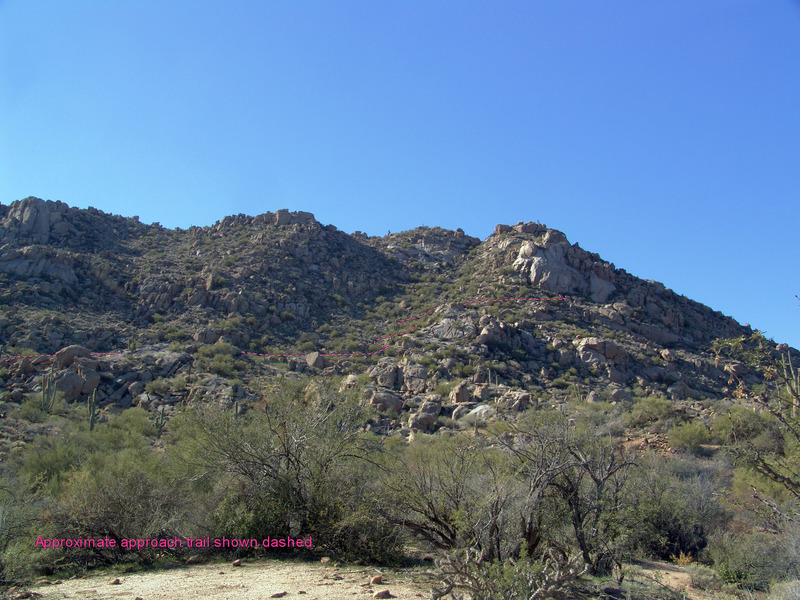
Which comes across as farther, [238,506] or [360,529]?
[238,506]

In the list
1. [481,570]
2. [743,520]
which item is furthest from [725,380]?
[481,570]

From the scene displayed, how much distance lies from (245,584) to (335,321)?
35.0m

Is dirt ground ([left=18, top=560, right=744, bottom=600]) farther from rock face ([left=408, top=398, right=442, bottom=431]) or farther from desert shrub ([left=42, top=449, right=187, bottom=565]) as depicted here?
rock face ([left=408, top=398, right=442, bottom=431])

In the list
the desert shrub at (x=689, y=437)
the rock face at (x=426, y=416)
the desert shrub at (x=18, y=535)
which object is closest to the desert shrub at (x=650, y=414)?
the desert shrub at (x=689, y=437)

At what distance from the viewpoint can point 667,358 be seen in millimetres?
37344

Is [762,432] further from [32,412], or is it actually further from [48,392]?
[48,392]

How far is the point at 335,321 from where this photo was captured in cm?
4422

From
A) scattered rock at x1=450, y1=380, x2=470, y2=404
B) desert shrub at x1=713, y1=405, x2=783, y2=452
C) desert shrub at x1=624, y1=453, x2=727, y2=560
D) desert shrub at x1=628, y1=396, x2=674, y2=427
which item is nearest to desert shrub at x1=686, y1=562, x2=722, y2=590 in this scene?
desert shrub at x1=624, y1=453, x2=727, y2=560

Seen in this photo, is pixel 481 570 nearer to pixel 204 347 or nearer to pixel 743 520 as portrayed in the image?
pixel 743 520

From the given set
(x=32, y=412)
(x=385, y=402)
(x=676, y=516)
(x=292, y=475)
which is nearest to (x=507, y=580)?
(x=292, y=475)

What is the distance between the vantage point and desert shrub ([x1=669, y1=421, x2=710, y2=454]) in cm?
2358

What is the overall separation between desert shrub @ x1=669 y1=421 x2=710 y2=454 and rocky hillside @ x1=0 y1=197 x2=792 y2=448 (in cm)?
250

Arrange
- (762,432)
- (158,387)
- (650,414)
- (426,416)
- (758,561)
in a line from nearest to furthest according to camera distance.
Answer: (758,561), (762,432), (650,414), (426,416), (158,387)

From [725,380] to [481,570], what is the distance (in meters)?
35.8
